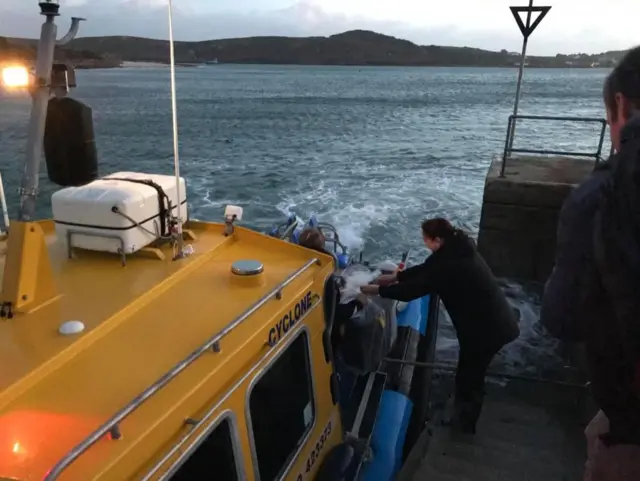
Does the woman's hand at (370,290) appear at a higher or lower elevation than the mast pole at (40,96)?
lower

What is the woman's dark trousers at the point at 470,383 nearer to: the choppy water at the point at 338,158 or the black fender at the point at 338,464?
the black fender at the point at 338,464

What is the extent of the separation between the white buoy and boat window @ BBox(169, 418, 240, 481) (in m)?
0.78

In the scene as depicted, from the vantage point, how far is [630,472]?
2.02m

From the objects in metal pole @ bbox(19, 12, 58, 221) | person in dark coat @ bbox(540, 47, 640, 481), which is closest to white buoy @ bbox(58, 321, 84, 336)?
metal pole @ bbox(19, 12, 58, 221)

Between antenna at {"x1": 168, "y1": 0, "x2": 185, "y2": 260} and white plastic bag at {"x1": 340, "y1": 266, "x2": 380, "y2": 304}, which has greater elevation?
antenna at {"x1": 168, "y1": 0, "x2": 185, "y2": 260}

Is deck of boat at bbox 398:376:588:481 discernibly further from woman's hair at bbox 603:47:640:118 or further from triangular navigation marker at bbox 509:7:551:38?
triangular navigation marker at bbox 509:7:551:38

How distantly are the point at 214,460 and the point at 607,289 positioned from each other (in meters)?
1.81

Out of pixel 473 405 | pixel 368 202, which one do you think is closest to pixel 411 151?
pixel 368 202

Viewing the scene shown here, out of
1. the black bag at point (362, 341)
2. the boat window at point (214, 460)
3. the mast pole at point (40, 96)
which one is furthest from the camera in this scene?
the black bag at point (362, 341)

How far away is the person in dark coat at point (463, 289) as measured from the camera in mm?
4566

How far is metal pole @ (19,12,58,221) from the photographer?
285cm

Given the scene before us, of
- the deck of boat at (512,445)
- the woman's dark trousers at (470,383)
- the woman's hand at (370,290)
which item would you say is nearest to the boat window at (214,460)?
the deck of boat at (512,445)

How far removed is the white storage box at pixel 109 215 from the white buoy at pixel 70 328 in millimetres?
825

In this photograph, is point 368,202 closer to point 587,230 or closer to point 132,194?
point 132,194
